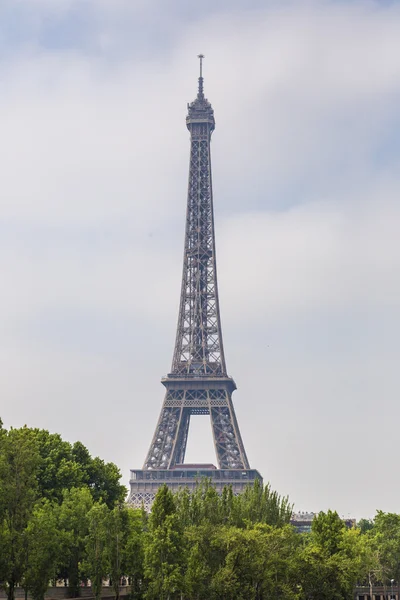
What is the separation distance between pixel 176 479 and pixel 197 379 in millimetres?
18371

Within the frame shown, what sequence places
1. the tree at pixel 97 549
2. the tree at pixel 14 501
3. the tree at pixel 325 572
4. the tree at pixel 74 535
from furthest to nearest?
the tree at pixel 325 572
the tree at pixel 74 535
the tree at pixel 97 549
the tree at pixel 14 501

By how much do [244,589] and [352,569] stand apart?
13.2 metres

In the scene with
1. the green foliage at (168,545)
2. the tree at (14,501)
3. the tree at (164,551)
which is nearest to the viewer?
the tree at (14,501)

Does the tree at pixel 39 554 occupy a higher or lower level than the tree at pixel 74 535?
lower

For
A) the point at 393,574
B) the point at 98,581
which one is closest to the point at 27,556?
the point at 98,581

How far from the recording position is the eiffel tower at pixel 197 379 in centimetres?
17088

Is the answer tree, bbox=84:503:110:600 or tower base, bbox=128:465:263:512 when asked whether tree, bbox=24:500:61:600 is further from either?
tower base, bbox=128:465:263:512

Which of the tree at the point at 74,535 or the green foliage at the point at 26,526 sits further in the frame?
the tree at the point at 74,535

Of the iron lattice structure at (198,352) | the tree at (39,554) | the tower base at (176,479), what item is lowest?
the tree at (39,554)

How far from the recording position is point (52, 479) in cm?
9400

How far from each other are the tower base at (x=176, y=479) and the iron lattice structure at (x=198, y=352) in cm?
146

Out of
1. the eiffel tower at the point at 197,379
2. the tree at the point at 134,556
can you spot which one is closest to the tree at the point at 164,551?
the tree at the point at 134,556

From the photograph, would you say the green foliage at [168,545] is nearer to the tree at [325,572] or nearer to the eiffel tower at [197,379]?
the tree at [325,572]

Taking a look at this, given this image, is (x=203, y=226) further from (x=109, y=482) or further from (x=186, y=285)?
(x=109, y=482)
